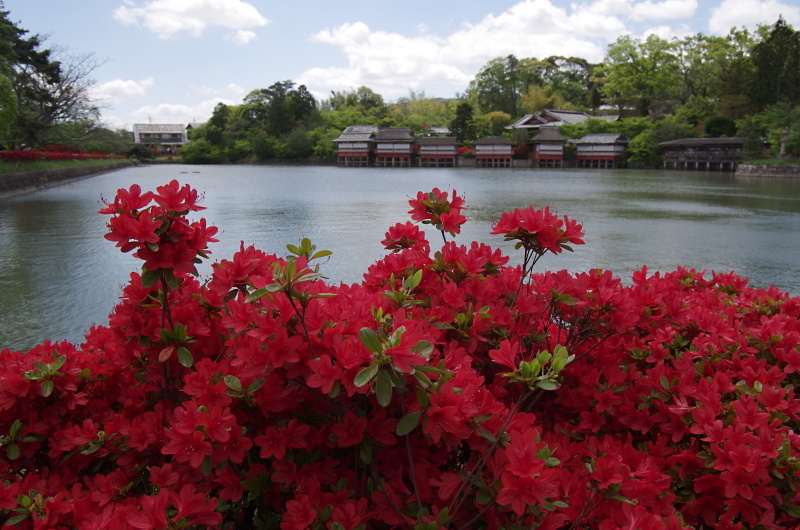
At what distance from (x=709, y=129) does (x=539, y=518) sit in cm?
3936

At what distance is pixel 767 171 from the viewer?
26203 mm

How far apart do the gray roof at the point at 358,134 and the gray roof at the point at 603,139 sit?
52.5 feet

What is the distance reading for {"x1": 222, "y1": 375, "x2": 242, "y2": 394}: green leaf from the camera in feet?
3.46

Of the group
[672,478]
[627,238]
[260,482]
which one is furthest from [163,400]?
[627,238]

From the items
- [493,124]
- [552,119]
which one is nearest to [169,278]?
[493,124]

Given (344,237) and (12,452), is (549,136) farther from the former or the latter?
(12,452)

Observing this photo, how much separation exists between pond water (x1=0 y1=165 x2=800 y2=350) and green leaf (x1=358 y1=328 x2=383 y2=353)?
1.47 metres

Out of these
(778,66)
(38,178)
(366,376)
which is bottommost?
(366,376)

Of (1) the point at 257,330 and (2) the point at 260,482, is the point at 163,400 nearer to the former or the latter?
(2) the point at 260,482

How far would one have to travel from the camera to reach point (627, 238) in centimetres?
833

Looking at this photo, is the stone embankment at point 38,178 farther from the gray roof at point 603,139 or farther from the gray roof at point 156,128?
the gray roof at point 156,128

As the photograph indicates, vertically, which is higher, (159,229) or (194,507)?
(159,229)

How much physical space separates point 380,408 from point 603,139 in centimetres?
3999

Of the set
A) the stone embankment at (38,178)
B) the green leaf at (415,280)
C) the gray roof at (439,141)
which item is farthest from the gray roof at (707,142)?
the green leaf at (415,280)
